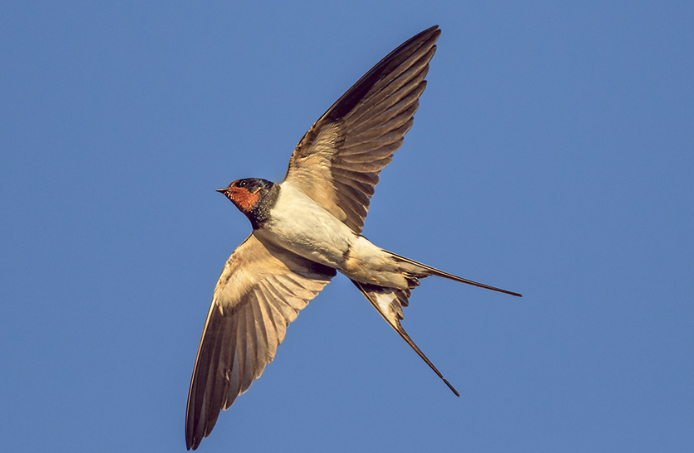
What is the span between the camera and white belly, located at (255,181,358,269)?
4418 mm

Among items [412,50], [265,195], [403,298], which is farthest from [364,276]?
[412,50]

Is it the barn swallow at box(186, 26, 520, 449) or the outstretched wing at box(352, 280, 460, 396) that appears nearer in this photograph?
the barn swallow at box(186, 26, 520, 449)

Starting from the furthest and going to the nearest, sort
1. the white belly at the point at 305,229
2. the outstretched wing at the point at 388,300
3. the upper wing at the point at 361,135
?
1. the outstretched wing at the point at 388,300
2. the white belly at the point at 305,229
3. the upper wing at the point at 361,135

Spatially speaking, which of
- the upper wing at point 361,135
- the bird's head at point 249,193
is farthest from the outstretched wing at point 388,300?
the bird's head at point 249,193

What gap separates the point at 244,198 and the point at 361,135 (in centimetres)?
83

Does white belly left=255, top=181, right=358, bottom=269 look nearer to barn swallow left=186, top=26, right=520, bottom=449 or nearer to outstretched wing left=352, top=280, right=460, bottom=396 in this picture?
barn swallow left=186, top=26, right=520, bottom=449

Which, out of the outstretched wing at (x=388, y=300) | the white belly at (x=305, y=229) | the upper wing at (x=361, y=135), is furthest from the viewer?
the outstretched wing at (x=388, y=300)

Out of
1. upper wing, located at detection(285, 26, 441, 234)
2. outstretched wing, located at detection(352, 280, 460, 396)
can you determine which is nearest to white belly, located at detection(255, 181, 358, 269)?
upper wing, located at detection(285, 26, 441, 234)

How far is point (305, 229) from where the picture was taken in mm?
4414

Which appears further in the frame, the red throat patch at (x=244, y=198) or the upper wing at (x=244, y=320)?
the upper wing at (x=244, y=320)

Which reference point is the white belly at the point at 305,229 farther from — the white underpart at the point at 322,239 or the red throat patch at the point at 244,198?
the red throat patch at the point at 244,198

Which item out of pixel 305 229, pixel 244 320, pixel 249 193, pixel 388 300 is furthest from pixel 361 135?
pixel 244 320

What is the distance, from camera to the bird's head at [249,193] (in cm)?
442

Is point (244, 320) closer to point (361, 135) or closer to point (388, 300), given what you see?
point (388, 300)
